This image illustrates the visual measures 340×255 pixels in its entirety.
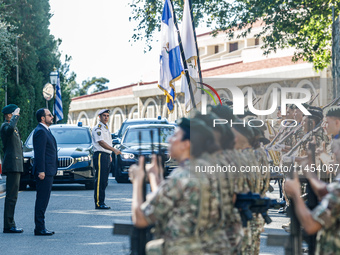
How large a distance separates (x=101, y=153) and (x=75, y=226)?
2.56 m

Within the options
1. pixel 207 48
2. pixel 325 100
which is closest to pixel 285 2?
pixel 325 100

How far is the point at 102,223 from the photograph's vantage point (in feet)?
39.9

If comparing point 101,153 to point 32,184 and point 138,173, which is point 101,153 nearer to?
point 32,184

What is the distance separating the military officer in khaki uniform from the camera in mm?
13953

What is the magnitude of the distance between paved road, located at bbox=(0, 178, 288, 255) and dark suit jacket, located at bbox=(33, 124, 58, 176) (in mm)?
1010

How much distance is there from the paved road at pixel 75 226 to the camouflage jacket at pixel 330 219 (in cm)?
274

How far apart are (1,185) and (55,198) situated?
3119 millimetres

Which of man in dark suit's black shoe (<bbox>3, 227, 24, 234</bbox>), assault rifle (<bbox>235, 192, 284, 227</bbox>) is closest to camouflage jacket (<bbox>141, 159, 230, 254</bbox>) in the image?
assault rifle (<bbox>235, 192, 284, 227</bbox>)

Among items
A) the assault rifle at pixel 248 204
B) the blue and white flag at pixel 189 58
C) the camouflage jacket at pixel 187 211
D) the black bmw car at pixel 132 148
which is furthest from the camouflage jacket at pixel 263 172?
the black bmw car at pixel 132 148

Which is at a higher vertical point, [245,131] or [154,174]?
[245,131]

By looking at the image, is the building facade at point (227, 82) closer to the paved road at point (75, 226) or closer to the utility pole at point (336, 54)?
the utility pole at point (336, 54)

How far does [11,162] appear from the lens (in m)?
11.0

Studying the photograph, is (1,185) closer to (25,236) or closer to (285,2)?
(25,236)

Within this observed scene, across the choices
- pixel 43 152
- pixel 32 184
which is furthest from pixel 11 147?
pixel 32 184
